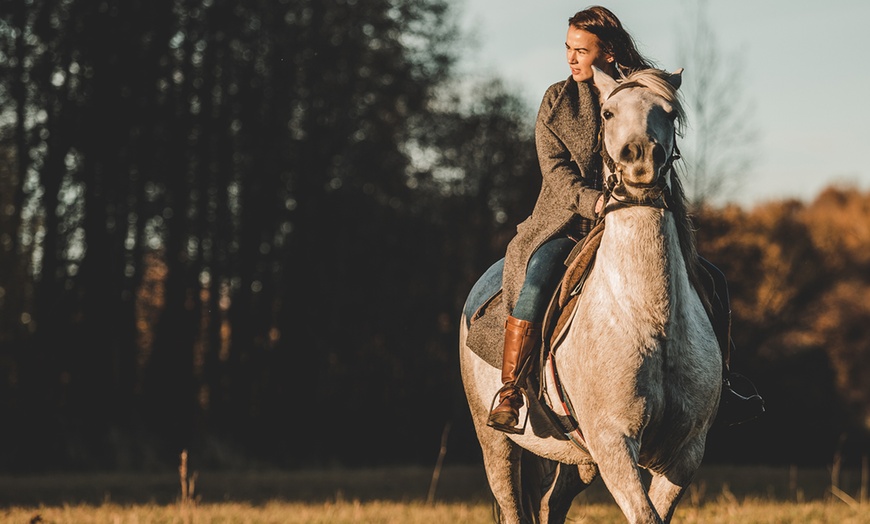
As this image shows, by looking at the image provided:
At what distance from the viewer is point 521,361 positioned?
6.16 metres

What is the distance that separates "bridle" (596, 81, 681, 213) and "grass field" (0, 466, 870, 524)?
14.6 ft

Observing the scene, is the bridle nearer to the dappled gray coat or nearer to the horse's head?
the horse's head

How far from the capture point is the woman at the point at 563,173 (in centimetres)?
615

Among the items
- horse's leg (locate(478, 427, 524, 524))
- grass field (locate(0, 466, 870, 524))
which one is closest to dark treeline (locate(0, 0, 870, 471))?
grass field (locate(0, 466, 870, 524))

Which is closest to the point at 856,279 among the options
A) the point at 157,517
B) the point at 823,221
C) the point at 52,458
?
the point at 823,221

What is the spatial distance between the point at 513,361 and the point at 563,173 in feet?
3.73

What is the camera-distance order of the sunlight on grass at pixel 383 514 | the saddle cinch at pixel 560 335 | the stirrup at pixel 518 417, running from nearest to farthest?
the saddle cinch at pixel 560 335
the stirrup at pixel 518 417
the sunlight on grass at pixel 383 514

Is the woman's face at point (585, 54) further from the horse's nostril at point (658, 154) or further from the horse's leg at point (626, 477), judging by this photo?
the horse's leg at point (626, 477)

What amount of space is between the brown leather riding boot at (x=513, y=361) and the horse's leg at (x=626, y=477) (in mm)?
897

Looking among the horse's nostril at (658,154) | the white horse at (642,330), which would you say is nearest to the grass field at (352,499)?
the white horse at (642,330)

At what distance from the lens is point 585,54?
20.4 feet

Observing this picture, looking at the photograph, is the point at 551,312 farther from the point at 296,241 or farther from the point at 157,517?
the point at 296,241

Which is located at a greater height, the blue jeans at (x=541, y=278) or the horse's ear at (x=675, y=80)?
the horse's ear at (x=675, y=80)

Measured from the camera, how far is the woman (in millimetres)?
6148
